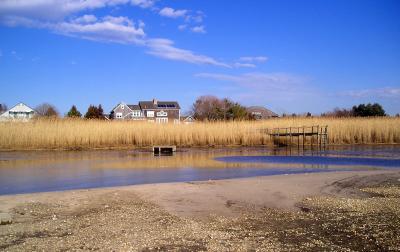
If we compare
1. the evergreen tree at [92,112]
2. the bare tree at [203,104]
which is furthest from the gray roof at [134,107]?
the evergreen tree at [92,112]

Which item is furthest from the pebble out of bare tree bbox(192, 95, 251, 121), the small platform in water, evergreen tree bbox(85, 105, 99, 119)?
evergreen tree bbox(85, 105, 99, 119)

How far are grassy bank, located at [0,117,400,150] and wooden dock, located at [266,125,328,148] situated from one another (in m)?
0.64

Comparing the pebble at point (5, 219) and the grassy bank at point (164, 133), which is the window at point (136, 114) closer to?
the grassy bank at point (164, 133)

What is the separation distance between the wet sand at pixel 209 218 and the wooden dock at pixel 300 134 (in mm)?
21679

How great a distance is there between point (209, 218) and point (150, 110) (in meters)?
91.8

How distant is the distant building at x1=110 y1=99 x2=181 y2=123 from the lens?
93819 mm

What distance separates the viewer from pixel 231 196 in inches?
400

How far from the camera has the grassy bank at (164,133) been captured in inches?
1168

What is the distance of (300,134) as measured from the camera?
3353cm

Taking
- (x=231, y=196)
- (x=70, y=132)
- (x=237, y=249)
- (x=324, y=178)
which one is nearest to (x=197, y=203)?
(x=231, y=196)

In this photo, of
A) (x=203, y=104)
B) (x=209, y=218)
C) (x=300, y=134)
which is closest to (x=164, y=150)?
(x=300, y=134)

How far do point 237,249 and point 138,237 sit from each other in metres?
1.63

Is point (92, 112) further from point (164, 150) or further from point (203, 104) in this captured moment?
point (164, 150)

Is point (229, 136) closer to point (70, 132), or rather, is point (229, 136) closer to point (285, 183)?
point (70, 132)
